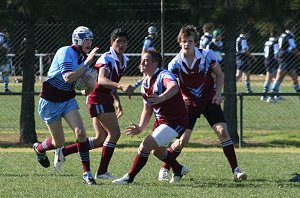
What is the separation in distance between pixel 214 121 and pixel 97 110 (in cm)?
146

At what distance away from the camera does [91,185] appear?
10.1 meters

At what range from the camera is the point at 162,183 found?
34.5 ft

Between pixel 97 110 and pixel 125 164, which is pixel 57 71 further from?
pixel 125 164

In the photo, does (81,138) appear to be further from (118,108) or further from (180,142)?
(180,142)

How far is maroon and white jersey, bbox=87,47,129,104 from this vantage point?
10.9 meters

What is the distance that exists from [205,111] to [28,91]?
609 centimetres

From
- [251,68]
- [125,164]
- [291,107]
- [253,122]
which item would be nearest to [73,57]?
[125,164]

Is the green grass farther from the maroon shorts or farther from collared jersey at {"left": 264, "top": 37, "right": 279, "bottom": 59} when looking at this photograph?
collared jersey at {"left": 264, "top": 37, "right": 279, "bottom": 59}

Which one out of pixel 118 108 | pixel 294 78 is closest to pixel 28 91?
pixel 118 108

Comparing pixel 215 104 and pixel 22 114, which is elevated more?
pixel 215 104

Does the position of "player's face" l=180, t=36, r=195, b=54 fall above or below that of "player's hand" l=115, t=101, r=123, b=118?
above

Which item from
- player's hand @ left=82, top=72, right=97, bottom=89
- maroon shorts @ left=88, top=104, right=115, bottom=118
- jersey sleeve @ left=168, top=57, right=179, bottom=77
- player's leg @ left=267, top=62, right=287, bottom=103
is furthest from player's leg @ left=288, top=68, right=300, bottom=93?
player's hand @ left=82, top=72, right=97, bottom=89

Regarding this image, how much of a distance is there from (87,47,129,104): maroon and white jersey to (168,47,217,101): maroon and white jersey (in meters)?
0.66

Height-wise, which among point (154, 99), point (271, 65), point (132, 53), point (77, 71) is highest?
point (77, 71)
